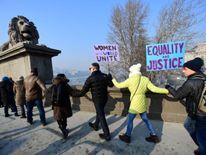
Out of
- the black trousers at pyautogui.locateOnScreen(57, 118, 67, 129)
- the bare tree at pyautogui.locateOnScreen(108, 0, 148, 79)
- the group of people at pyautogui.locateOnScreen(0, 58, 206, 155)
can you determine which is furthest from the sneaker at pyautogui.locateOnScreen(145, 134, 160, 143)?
the bare tree at pyautogui.locateOnScreen(108, 0, 148, 79)

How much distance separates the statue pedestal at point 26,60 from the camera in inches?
289

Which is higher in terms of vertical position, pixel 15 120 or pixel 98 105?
pixel 98 105

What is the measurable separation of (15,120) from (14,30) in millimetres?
4712

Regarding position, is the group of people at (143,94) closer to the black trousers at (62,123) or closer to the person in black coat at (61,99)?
the person in black coat at (61,99)

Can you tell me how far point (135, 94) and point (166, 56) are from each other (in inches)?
70.1

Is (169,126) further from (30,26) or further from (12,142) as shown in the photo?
(30,26)

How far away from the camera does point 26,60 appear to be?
7.43m

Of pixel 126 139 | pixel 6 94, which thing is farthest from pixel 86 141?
pixel 6 94

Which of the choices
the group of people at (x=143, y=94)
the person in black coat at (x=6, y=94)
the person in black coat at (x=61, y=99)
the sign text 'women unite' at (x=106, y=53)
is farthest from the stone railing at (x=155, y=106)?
the person in black coat at (x=6, y=94)

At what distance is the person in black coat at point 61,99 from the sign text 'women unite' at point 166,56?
2537 mm

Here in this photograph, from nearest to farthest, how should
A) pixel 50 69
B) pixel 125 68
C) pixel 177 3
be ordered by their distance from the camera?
pixel 50 69, pixel 177 3, pixel 125 68

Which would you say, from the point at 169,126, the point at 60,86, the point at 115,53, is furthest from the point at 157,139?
the point at 115,53

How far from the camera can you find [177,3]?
44.4 ft

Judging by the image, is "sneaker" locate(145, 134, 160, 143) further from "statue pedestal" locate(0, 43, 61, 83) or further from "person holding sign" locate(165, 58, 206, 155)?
"statue pedestal" locate(0, 43, 61, 83)
